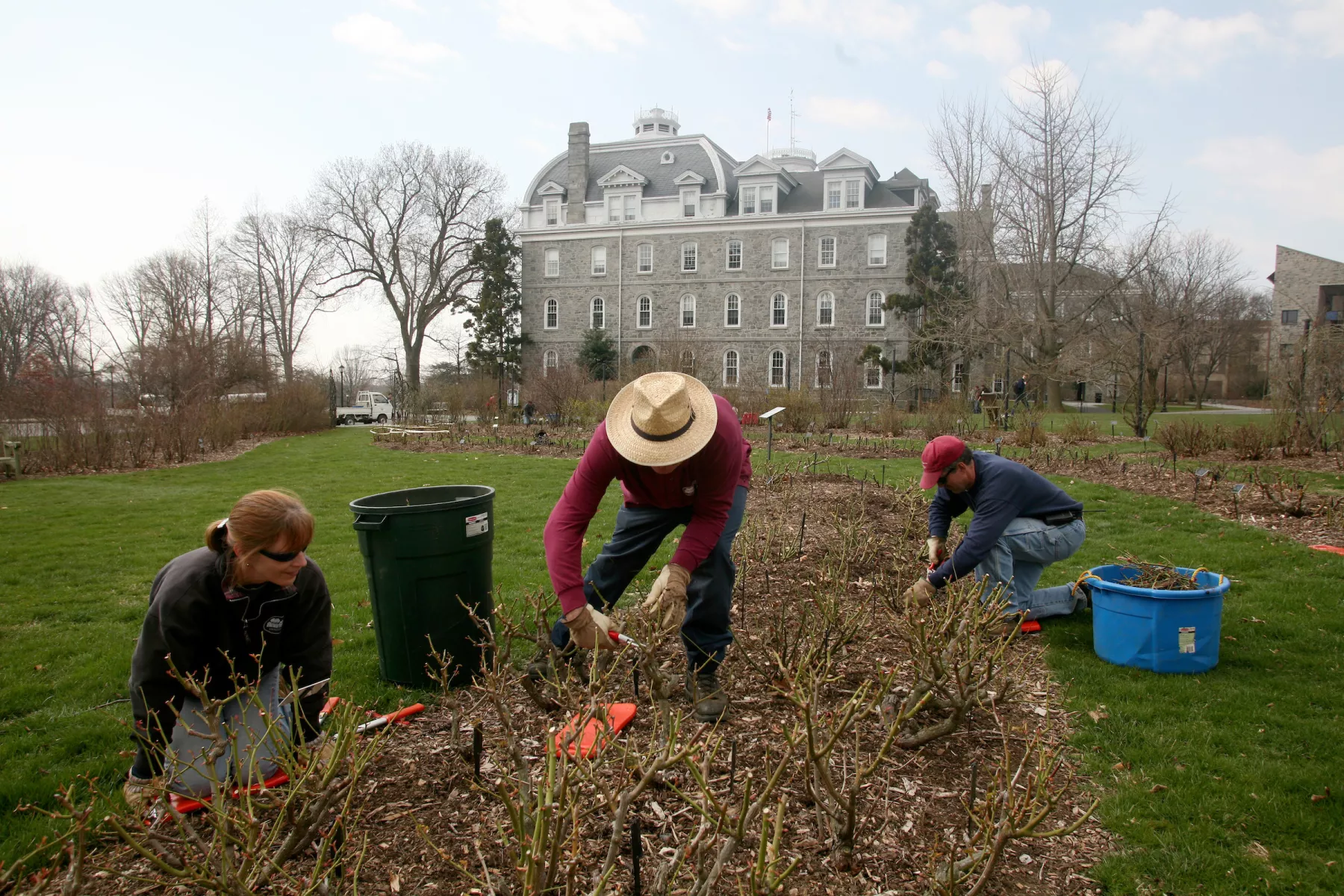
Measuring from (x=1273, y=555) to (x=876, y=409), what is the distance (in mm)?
11822

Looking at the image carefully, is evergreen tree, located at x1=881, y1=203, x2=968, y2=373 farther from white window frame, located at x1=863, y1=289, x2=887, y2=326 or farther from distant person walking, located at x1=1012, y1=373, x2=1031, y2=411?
distant person walking, located at x1=1012, y1=373, x2=1031, y2=411

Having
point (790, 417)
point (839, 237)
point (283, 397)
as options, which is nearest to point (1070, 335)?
point (839, 237)

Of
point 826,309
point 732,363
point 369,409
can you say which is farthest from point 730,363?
point 369,409

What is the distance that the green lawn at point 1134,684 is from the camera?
2432 mm

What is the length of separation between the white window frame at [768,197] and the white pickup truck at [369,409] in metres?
20.0

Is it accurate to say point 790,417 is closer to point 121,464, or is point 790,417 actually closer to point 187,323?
point 121,464

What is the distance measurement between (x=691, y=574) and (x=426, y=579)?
1177mm

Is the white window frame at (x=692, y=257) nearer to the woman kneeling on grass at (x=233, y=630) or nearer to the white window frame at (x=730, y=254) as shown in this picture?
the white window frame at (x=730, y=254)

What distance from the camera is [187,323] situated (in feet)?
105

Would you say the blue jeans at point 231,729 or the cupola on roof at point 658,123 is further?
the cupola on roof at point 658,123

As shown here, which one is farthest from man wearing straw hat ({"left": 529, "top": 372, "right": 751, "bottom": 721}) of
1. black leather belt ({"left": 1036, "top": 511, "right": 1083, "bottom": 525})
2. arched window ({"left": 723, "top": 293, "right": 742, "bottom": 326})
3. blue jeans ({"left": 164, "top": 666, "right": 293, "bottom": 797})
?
arched window ({"left": 723, "top": 293, "right": 742, "bottom": 326})

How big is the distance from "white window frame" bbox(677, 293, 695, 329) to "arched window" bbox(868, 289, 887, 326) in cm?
875

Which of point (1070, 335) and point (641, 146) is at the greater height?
point (641, 146)

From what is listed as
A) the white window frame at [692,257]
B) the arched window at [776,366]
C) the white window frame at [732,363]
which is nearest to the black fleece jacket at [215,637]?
the white window frame at [732,363]
